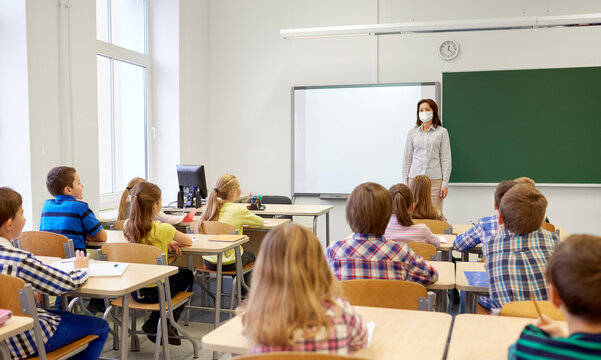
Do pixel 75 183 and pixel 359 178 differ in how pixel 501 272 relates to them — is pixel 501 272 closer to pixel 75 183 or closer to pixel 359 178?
pixel 75 183

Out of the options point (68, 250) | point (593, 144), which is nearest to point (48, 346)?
point (68, 250)

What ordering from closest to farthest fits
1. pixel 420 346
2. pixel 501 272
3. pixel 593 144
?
pixel 420 346, pixel 501 272, pixel 593 144

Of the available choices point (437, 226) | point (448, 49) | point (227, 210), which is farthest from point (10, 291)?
point (448, 49)

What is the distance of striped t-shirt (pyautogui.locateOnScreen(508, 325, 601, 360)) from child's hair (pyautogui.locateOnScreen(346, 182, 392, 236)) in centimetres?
94

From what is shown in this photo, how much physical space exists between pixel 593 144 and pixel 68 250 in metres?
5.53

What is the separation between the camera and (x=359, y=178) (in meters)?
6.90

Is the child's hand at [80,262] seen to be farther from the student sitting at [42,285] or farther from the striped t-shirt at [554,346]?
the striped t-shirt at [554,346]

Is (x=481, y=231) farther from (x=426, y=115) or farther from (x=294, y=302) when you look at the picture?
(x=426, y=115)

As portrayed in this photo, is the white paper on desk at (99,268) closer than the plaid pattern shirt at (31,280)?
No

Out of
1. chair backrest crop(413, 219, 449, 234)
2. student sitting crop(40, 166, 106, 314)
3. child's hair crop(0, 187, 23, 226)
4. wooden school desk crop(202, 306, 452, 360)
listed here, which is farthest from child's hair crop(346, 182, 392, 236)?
student sitting crop(40, 166, 106, 314)

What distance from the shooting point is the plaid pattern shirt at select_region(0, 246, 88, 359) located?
88.0 inches

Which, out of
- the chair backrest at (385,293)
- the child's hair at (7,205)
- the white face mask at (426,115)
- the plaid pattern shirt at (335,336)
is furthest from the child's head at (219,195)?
the plaid pattern shirt at (335,336)

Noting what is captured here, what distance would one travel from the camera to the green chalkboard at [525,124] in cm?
609

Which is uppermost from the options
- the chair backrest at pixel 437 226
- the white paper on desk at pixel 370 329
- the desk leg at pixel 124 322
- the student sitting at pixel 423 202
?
the student sitting at pixel 423 202
